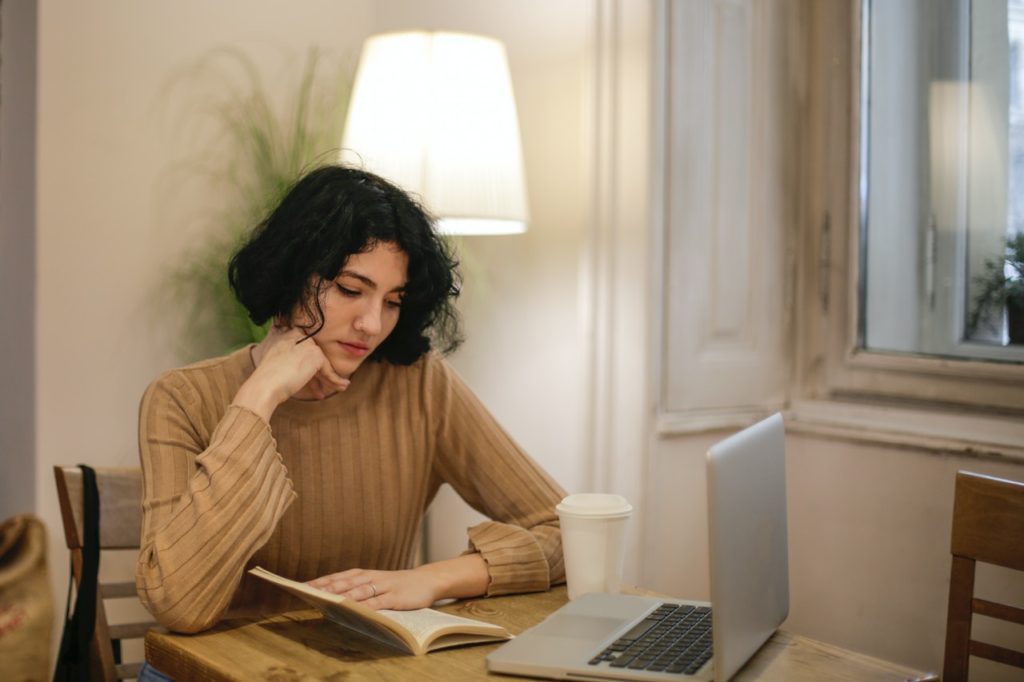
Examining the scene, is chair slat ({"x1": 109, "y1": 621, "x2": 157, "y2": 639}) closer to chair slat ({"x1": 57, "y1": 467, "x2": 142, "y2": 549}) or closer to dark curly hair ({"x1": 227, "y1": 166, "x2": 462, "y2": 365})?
chair slat ({"x1": 57, "y1": 467, "x2": 142, "y2": 549})

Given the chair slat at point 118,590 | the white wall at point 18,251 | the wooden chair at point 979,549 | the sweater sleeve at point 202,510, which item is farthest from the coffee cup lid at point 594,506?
the white wall at point 18,251

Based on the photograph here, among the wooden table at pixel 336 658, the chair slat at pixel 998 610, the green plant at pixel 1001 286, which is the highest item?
the green plant at pixel 1001 286

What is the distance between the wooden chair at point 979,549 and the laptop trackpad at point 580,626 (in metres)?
0.53

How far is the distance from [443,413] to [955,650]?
83cm

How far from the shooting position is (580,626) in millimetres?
1234

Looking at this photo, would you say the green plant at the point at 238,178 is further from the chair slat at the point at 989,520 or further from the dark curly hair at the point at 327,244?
the chair slat at the point at 989,520

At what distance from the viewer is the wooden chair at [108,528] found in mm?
1626

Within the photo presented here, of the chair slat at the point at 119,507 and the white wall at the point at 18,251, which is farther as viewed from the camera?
the white wall at the point at 18,251

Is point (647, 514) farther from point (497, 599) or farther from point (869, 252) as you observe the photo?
point (497, 599)

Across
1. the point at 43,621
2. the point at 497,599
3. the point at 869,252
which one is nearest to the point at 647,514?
the point at 869,252

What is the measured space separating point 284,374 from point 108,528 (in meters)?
0.46

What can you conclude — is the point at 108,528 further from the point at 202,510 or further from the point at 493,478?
the point at 493,478

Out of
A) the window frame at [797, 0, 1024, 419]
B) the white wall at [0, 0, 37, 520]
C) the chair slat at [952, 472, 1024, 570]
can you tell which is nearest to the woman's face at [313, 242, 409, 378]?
the white wall at [0, 0, 37, 520]

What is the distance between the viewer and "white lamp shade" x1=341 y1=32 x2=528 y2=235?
6.33 feet
